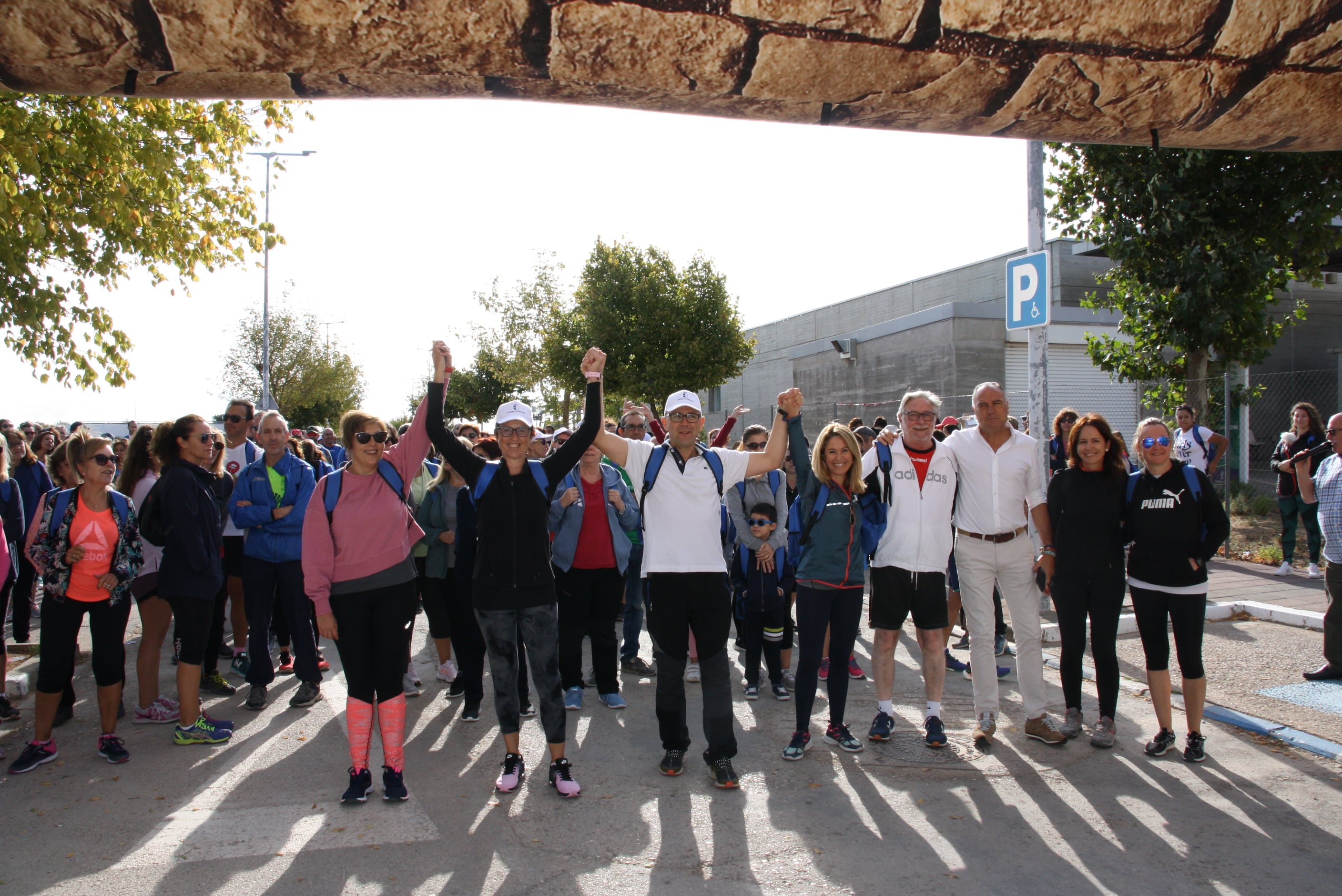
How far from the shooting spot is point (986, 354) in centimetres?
2188

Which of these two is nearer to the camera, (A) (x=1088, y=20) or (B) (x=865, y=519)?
(A) (x=1088, y=20)

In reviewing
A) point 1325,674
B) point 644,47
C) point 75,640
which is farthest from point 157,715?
point 1325,674

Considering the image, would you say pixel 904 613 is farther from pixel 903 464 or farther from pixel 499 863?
pixel 499 863

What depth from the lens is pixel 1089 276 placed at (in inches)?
1051

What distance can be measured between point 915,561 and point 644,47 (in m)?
3.95

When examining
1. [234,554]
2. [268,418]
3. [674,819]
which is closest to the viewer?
[674,819]

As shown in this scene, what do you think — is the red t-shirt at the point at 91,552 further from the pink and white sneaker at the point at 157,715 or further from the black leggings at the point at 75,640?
the pink and white sneaker at the point at 157,715

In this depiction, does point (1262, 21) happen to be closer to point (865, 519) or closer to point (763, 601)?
point (865, 519)

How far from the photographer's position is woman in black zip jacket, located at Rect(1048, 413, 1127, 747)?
17.5 ft

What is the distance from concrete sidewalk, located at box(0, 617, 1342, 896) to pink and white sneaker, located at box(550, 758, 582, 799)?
5cm

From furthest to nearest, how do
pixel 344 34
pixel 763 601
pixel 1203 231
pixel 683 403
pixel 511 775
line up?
pixel 1203 231 < pixel 763 601 < pixel 683 403 < pixel 511 775 < pixel 344 34

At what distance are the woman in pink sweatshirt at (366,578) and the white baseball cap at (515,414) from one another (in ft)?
1.11

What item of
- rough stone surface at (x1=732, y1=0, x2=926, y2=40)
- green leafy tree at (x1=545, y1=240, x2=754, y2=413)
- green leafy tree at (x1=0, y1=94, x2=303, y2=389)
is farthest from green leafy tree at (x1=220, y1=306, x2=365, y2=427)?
rough stone surface at (x1=732, y1=0, x2=926, y2=40)

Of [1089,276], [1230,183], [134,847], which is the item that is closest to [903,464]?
[134,847]
